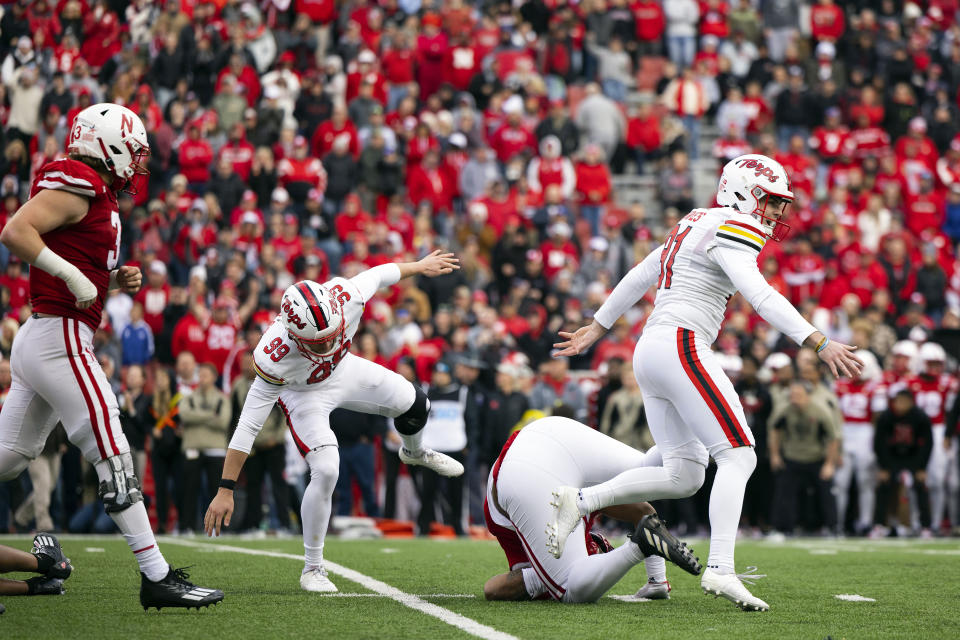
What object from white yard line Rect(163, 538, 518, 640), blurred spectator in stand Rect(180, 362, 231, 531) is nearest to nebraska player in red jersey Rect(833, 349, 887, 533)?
blurred spectator in stand Rect(180, 362, 231, 531)

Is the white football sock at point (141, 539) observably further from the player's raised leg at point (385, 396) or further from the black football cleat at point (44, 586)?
the player's raised leg at point (385, 396)

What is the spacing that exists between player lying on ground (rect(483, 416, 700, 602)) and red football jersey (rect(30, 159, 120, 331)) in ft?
6.81

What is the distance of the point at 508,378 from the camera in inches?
551

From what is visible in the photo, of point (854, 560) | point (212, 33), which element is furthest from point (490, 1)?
point (854, 560)

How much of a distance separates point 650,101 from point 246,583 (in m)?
14.0

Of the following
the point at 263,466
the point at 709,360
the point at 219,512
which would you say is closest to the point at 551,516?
the point at 709,360

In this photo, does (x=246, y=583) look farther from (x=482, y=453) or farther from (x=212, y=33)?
(x=212, y=33)

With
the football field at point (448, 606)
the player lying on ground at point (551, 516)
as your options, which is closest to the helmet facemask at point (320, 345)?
the player lying on ground at point (551, 516)

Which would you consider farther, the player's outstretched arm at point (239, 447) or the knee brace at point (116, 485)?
the player's outstretched arm at point (239, 447)

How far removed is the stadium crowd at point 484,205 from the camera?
13641 millimetres

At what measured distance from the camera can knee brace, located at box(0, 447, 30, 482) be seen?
6094 mm

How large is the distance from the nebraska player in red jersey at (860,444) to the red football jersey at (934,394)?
16.2 inches

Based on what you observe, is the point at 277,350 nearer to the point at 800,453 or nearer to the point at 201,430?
the point at 201,430

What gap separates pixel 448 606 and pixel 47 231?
8.18 feet
